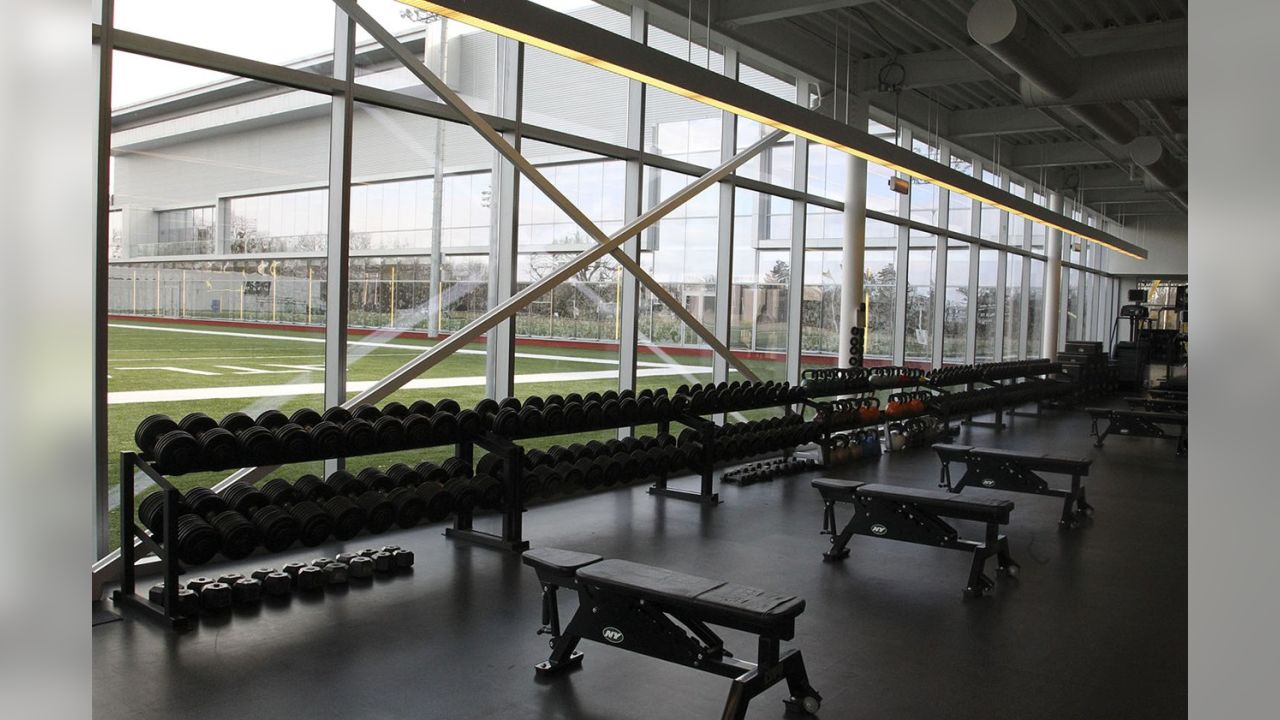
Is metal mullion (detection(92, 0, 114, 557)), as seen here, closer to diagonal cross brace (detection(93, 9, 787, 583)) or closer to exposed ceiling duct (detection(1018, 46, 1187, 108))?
diagonal cross brace (detection(93, 9, 787, 583))

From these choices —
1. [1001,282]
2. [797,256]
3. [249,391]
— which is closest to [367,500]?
[249,391]

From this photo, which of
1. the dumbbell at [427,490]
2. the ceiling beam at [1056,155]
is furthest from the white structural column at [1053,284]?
the dumbbell at [427,490]

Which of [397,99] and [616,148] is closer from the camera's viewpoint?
[397,99]

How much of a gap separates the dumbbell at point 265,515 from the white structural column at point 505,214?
6.90 feet

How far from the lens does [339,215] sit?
15.5ft

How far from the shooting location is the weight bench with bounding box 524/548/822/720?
9.05ft

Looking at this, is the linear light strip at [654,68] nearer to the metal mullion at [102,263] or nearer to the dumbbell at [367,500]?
the metal mullion at [102,263]

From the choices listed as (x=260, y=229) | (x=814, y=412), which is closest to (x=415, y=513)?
(x=260, y=229)

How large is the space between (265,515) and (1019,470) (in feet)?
16.1

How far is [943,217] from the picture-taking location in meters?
11.3

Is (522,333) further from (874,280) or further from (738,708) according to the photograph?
(874,280)

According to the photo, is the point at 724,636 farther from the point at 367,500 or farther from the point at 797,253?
the point at 797,253

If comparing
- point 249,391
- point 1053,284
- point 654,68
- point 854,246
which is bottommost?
point 249,391

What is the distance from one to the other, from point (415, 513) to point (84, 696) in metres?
3.83
